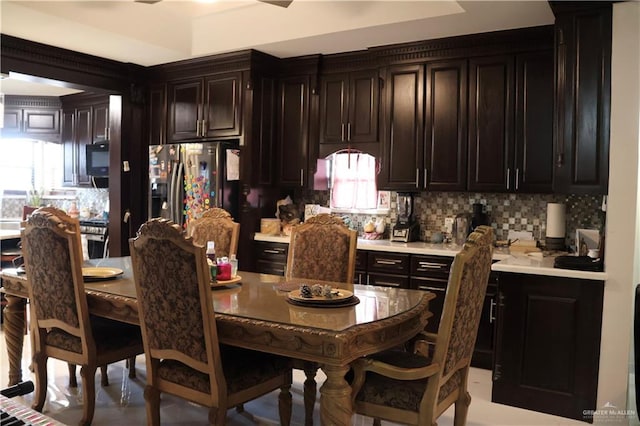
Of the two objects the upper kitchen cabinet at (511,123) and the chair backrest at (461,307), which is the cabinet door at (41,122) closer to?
the upper kitchen cabinet at (511,123)

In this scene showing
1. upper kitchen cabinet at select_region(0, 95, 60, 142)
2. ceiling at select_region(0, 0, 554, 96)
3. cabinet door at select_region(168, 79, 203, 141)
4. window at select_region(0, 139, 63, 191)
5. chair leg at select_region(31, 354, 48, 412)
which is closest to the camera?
chair leg at select_region(31, 354, 48, 412)

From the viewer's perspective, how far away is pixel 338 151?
4789 millimetres

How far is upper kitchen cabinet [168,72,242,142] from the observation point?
4.87m

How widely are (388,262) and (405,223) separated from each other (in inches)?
20.6

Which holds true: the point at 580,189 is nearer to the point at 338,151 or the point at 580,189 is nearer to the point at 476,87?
the point at 476,87

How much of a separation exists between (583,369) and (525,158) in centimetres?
156

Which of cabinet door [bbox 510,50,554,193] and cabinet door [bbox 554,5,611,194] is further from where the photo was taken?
cabinet door [bbox 510,50,554,193]

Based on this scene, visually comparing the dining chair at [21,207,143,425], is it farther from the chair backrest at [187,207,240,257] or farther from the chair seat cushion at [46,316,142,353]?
the chair backrest at [187,207,240,257]

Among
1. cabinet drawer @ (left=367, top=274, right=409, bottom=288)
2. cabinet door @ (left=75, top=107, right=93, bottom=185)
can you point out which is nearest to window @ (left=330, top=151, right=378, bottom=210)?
cabinet drawer @ (left=367, top=274, right=409, bottom=288)

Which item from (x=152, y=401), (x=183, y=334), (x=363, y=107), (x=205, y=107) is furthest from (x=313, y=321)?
(x=205, y=107)

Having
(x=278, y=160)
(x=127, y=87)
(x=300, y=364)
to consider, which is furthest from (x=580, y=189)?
(x=127, y=87)

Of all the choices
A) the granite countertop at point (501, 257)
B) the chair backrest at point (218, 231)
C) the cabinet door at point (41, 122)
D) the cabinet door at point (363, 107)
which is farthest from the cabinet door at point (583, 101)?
the cabinet door at point (41, 122)

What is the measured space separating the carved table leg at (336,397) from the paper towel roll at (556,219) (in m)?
2.49

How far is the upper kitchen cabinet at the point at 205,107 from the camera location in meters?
4.87
